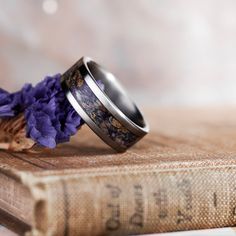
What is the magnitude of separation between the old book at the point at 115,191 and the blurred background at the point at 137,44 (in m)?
0.65

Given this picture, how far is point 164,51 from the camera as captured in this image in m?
1.69

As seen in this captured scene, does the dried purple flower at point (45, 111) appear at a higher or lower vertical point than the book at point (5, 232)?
higher

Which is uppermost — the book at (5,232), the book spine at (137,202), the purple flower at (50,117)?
the purple flower at (50,117)

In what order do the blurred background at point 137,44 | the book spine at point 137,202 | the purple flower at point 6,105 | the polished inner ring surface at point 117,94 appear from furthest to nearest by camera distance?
the blurred background at point 137,44, the polished inner ring surface at point 117,94, the purple flower at point 6,105, the book spine at point 137,202

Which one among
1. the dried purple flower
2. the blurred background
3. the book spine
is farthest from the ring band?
the blurred background

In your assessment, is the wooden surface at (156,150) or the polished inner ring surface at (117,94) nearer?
the wooden surface at (156,150)

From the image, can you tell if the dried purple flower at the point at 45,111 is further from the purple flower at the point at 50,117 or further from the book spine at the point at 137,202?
the book spine at the point at 137,202

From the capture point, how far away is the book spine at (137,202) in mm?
718

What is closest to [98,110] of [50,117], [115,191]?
[50,117]

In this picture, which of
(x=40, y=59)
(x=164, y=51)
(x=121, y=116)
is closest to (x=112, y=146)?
(x=121, y=116)

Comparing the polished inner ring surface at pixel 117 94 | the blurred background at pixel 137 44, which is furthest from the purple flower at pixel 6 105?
the blurred background at pixel 137 44

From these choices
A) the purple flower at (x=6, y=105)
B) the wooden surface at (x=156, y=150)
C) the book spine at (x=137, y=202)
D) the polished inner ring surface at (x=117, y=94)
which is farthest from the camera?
the polished inner ring surface at (x=117, y=94)

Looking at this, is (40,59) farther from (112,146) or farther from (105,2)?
(112,146)

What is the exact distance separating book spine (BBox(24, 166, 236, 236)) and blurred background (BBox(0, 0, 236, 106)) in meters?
0.79
